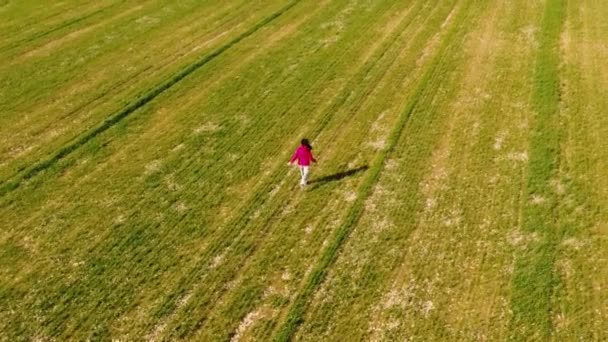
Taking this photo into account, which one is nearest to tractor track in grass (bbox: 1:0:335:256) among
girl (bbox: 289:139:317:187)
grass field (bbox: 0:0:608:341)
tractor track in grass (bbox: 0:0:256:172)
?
grass field (bbox: 0:0:608:341)

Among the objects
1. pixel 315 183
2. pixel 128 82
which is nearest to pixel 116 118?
pixel 128 82

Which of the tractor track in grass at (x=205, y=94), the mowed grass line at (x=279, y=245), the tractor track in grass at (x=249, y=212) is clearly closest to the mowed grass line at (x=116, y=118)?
the tractor track in grass at (x=205, y=94)

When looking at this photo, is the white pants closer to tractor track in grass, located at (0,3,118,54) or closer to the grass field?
the grass field

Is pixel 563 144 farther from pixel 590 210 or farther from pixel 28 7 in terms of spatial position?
pixel 28 7

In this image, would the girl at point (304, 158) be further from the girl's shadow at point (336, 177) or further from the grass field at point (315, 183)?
the grass field at point (315, 183)

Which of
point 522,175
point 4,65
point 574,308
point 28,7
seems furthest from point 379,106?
point 28,7

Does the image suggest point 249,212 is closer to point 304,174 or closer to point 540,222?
point 304,174
